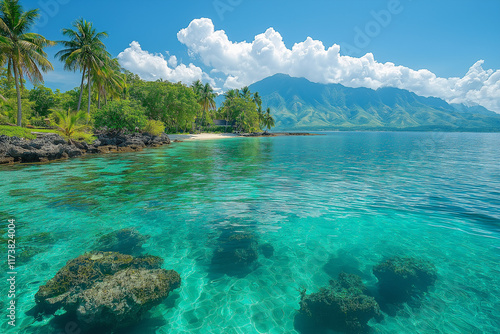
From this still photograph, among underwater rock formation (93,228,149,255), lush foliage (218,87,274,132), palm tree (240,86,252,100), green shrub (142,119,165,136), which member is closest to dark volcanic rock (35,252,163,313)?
underwater rock formation (93,228,149,255)

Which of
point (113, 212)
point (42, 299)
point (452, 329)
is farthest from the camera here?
point (113, 212)

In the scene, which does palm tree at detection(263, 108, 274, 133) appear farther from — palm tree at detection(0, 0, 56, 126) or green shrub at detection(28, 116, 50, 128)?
palm tree at detection(0, 0, 56, 126)

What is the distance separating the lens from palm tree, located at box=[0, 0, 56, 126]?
29.9 meters

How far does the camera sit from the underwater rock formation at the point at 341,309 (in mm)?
4430

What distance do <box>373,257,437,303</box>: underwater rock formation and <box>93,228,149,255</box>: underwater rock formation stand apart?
259 inches

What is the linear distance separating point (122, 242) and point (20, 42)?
3913cm

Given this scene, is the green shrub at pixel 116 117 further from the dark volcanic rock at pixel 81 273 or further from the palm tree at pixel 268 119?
the palm tree at pixel 268 119

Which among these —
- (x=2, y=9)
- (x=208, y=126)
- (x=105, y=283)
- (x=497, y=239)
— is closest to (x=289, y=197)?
(x=497, y=239)

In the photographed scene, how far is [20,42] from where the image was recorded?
30.2 meters

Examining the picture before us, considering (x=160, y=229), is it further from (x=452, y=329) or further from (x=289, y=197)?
(x=452, y=329)

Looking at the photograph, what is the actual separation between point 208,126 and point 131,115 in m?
59.8

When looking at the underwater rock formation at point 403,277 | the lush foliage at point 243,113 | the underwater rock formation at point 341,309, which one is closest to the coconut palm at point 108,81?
the underwater rock formation at point 341,309

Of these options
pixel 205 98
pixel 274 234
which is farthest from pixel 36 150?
pixel 205 98

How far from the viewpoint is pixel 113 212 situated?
986 centimetres
